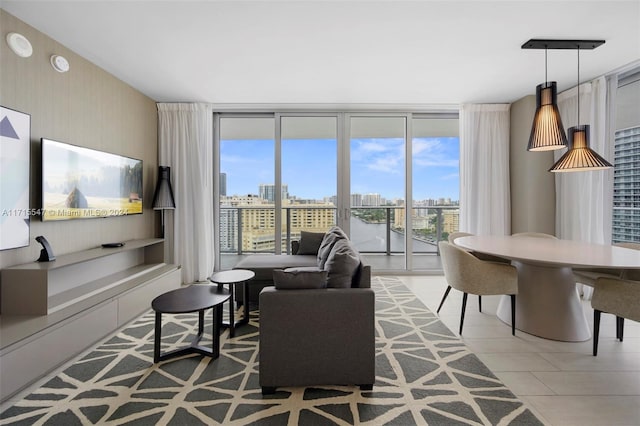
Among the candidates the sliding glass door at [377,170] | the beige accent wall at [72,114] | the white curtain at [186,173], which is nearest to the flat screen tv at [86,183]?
the beige accent wall at [72,114]

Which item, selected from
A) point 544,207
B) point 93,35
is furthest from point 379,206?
point 93,35

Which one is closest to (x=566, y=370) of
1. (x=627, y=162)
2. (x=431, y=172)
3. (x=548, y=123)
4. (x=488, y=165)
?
(x=548, y=123)

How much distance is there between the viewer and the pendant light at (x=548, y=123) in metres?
2.48

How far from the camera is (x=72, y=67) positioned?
9.23 ft

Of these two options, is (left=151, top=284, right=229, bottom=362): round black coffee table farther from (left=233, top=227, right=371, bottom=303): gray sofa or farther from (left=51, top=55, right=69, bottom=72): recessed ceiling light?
(left=51, top=55, right=69, bottom=72): recessed ceiling light

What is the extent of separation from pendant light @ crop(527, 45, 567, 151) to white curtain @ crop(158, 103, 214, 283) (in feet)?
13.3

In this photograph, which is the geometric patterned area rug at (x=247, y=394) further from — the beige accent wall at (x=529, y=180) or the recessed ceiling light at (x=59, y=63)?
the beige accent wall at (x=529, y=180)

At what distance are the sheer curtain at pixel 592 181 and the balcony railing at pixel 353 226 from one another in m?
1.62

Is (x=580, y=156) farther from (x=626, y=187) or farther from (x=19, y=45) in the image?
(x=19, y=45)

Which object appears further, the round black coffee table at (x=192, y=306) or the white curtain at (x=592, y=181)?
the white curtain at (x=592, y=181)

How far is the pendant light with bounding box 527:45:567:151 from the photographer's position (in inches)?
97.7

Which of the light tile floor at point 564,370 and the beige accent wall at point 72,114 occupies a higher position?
the beige accent wall at point 72,114

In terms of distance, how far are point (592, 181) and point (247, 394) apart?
13.7 ft

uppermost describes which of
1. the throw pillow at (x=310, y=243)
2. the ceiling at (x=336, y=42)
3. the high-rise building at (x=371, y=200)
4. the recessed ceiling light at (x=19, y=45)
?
the ceiling at (x=336, y=42)
